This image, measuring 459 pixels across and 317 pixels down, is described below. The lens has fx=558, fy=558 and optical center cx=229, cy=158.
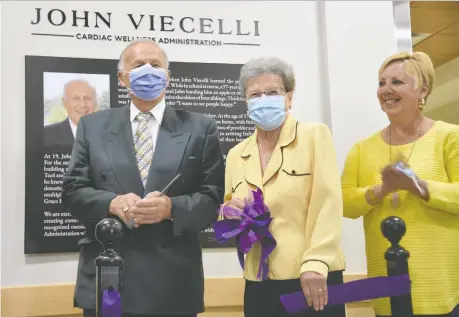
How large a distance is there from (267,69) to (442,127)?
0.83 m

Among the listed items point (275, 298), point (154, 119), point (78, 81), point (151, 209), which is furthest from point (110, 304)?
point (78, 81)

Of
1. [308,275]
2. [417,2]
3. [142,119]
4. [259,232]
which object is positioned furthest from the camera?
[417,2]

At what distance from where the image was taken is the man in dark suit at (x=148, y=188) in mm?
2131

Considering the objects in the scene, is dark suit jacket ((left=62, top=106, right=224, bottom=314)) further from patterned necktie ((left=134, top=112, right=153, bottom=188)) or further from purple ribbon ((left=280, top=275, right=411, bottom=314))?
purple ribbon ((left=280, top=275, right=411, bottom=314))

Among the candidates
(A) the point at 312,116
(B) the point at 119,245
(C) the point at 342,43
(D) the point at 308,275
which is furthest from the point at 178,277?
(C) the point at 342,43

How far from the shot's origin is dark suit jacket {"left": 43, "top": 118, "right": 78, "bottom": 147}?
3.16 m

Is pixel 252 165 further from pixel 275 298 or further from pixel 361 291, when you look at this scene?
pixel 361 291

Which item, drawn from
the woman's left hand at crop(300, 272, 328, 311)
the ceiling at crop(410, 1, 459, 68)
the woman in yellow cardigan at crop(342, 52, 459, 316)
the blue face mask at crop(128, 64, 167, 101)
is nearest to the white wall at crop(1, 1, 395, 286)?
the ceiling at crop(410, 1, 459, 68)

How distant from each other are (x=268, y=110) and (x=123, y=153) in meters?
0.61

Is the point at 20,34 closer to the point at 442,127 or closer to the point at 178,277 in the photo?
the point at 178,277

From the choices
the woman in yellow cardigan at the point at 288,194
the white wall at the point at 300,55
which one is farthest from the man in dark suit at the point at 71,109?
the woman in yellow cardigan at the point at 288,194

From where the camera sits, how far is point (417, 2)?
3.96 meters

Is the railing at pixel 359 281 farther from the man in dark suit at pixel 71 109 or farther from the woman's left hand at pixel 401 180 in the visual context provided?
the man in dark suit at pixel 71 109

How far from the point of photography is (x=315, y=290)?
183 cm
